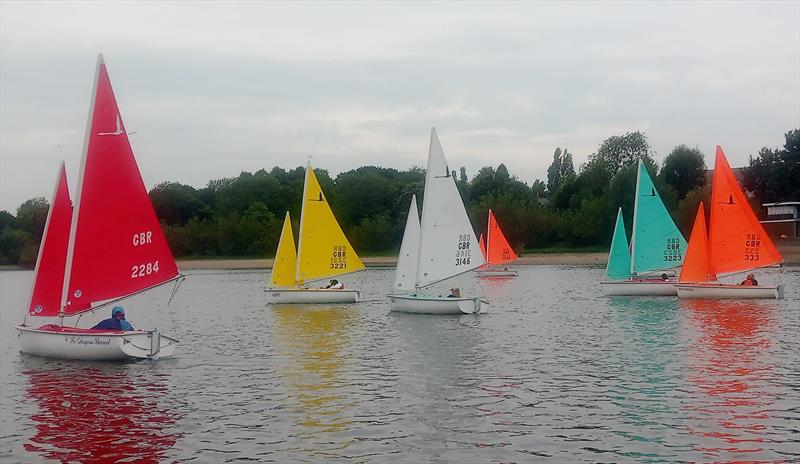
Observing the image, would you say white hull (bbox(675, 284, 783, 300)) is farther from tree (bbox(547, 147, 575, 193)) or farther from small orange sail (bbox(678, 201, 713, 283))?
tree (bbox(547, 147, 575, 193))

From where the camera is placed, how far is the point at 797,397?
16938mm

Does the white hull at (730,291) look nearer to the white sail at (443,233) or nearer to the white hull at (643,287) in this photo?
the white hull at (643,287)

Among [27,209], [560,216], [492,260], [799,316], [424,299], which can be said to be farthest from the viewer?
[27,209]

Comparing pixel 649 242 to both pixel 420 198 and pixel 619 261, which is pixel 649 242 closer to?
pixel 619 261

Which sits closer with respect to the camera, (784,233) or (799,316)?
(799,316)

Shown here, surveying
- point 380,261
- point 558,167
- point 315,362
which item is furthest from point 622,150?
point 315,362

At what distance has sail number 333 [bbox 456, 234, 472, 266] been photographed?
113ft

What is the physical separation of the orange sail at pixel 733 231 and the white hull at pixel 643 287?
110 inches

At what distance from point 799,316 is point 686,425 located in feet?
63.5

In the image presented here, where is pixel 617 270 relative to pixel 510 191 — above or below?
below

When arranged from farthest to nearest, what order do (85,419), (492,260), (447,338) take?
(492,260) < (447,338) < (85,419)

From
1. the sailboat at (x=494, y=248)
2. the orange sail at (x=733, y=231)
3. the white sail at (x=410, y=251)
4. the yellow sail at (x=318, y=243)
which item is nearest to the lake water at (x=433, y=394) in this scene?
the white sail at (x=410, y=251)

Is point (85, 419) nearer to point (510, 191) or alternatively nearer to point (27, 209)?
point (510, 191)

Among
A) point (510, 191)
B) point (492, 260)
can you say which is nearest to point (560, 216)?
point (510, 191)
